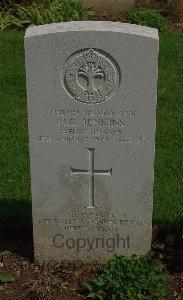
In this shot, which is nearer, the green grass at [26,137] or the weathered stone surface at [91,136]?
the weathered stone surface at [91,136]

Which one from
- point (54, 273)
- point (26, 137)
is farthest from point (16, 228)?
point (26, 137)

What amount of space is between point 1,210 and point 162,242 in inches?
60.5

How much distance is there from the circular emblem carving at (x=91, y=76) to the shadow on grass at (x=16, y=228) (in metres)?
1.57

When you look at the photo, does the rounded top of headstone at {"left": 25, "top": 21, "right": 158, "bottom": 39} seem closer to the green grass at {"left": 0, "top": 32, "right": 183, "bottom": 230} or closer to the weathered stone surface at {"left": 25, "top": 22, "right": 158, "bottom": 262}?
the weathered stone surface at {"left": 25, "top": 22, "right": 158, "bottom": 262}

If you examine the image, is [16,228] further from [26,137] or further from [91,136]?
[26,137]

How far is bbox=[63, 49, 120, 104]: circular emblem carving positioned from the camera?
4.76 m

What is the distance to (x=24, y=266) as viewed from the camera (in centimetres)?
540

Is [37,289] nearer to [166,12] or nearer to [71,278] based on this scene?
[71,278]

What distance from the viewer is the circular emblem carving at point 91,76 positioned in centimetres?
476

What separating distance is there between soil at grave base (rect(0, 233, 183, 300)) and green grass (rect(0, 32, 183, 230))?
260 mm

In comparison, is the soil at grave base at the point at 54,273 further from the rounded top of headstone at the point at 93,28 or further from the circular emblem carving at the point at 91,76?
the rounded top of headstone at the point at 93,28

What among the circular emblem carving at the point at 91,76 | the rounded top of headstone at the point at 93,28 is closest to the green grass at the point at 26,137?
the circular emblem carving at the point at 91,76

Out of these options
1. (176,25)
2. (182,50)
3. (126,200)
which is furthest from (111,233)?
(176,25)

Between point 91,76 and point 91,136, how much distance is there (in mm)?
457
